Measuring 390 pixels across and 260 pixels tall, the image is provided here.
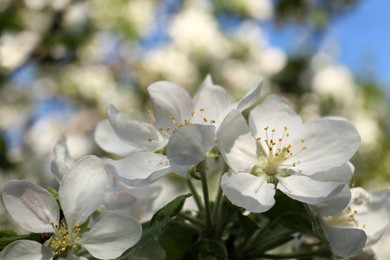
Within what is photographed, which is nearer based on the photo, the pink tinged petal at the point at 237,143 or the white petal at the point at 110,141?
the pink tinged petal at the point at 237,143

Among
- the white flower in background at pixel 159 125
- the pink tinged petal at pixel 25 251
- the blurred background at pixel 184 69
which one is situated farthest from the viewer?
the blurred background at pixel 184 69

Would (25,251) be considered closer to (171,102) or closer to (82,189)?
(82,189)

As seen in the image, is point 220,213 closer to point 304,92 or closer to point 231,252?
point 231,252

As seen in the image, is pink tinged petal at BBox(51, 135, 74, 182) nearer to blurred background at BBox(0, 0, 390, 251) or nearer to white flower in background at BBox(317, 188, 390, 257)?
white flower in background at BBox(317, 188, 390, 257)

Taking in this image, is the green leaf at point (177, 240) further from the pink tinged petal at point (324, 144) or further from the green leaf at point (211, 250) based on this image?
the pink tinged petal at point (324, 144)

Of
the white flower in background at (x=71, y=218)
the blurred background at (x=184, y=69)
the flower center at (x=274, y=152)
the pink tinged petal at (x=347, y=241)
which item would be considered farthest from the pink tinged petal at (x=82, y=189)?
the blurred background at (x=184, y=69)

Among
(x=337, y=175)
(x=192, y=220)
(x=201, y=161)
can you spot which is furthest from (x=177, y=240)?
(x=337, y=175)

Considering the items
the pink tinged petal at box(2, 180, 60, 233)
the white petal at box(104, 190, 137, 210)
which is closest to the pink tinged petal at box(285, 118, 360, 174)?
the white petal at box(104, 190, 137, 210)

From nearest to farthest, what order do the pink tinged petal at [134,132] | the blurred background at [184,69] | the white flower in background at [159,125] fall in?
the white flower in background at [159,125] → the pink tinged petal at [134,132] → the blurred background at [184,69]
